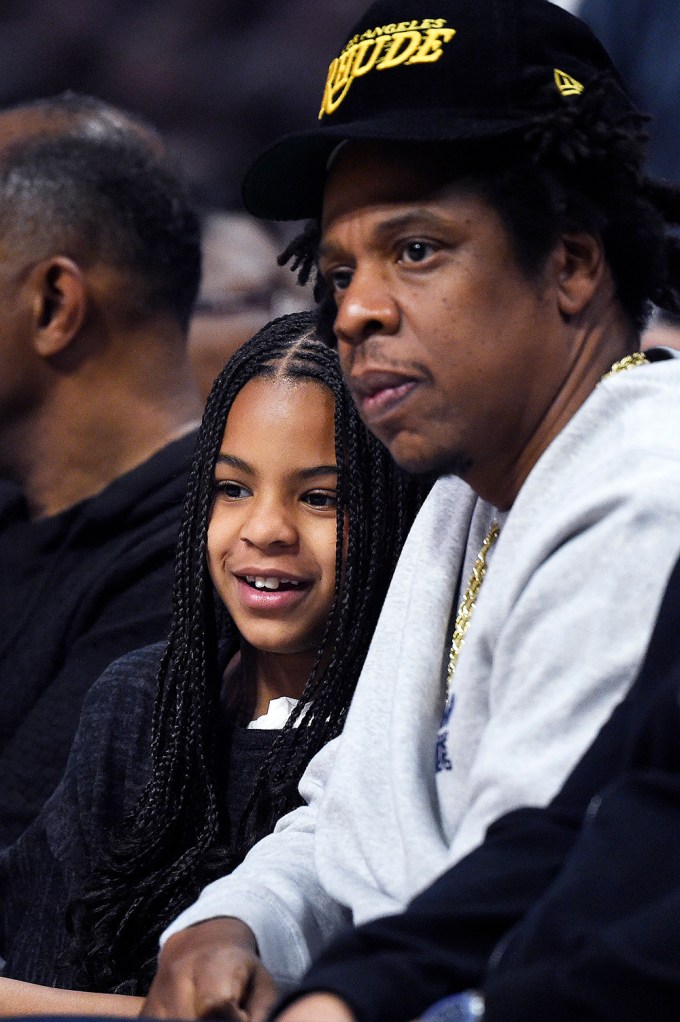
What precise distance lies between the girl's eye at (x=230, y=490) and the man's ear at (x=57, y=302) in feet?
3.46

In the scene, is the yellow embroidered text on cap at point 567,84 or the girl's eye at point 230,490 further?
the girl's eye at point 230,490

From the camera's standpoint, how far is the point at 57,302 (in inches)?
124

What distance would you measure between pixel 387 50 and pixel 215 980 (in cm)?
100

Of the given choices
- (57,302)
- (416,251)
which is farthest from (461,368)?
(57,302)

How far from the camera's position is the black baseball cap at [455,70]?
5.29 ft

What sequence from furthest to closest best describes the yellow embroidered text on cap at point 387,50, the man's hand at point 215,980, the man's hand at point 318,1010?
the yellow embroidered text on cap at point 387,50, the man's hand at point 215,980, the man's hand at point 318,1010

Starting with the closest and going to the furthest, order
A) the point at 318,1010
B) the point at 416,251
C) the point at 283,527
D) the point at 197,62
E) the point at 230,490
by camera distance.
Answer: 1. the point at 318,1010
2. the point at 416,251
3. the point at 283,527
4. the point at 230,490
5. the point at 197,62

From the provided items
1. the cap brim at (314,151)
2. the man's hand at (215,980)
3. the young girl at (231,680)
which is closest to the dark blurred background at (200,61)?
the young girl at (231,680)

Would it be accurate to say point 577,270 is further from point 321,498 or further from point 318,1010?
point 318,1010

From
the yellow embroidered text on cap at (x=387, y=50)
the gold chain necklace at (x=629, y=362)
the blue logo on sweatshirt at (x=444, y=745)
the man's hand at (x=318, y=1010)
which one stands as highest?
the yellow embroidered text on cap at (x=387, y=50)

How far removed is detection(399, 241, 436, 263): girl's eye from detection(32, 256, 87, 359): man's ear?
5.28ft

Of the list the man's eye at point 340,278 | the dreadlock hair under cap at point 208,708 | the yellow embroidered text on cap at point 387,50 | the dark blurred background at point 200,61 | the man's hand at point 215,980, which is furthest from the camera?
the dark blurred background at point 200,61

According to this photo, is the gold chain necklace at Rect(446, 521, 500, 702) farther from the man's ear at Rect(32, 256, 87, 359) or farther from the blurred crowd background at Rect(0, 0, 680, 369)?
the blurred crowd background at Rect(0, 0, 680, 369)

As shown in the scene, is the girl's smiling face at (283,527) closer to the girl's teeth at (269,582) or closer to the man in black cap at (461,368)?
the girl's teeth at (269,582)
